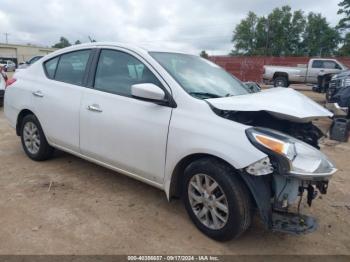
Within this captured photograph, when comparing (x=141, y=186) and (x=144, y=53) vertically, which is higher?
(x=144, y=53)

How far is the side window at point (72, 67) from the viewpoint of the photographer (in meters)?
4.39

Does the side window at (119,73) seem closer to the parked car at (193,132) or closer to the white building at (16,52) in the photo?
the parked car at (193,132)

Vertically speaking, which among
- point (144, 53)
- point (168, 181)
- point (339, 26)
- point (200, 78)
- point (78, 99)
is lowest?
point (168, 181)

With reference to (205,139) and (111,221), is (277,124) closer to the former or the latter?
(205,139)

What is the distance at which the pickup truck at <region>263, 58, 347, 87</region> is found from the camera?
19.7 metres

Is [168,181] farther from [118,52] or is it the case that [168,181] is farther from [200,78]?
[118,52]

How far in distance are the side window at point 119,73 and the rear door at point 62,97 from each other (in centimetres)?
28

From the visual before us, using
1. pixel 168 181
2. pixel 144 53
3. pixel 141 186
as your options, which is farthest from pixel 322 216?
pixel 144 53

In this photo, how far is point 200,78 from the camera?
381 cm

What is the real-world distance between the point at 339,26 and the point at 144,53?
212ft

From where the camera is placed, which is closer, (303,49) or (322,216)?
(322,216)

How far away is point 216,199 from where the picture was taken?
3133 millimetres

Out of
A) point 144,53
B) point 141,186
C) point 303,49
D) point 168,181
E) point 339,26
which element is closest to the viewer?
point 168,181

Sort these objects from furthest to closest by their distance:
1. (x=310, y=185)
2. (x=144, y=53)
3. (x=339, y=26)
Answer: (x=339, y=26) < (x=144, y=53) < (x=310, y=185)
